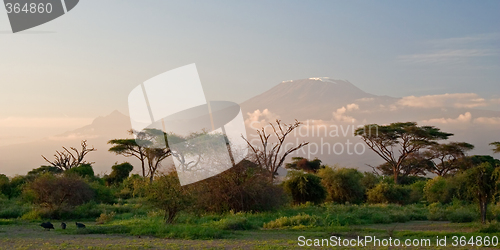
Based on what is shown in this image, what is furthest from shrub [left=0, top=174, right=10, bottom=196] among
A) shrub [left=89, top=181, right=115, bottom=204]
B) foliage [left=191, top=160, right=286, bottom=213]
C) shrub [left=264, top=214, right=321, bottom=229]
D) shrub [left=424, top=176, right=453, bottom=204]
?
shrub [left=424, top=176, right=453, bottom=204]

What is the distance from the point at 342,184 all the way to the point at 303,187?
329 centimetres

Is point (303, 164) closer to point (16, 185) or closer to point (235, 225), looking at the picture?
point (16, 185)

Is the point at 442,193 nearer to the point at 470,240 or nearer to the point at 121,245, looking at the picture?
the point at 470,240

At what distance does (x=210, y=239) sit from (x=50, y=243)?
4.10 m

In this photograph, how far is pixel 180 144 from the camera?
4038cm

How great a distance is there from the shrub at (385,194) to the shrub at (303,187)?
3867 millimetres

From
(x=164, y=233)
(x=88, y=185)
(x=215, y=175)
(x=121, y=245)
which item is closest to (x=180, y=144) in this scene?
(x=88, y=185)

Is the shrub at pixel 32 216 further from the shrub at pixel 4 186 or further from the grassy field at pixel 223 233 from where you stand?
the shrub at pixel 4 186

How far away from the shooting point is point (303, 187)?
26.4m

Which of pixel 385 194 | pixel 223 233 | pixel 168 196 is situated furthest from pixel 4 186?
pixel 385 194

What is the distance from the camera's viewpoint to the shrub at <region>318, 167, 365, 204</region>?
93.6ft

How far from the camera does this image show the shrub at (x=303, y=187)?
26.7 metres

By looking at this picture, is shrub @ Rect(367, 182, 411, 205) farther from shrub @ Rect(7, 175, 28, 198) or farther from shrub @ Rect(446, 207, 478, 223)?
shrub @ Rect(7, 175, 28, 198)

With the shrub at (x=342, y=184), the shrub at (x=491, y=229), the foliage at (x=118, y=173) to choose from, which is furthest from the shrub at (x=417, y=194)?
the foliage at (x=118, y=173)
